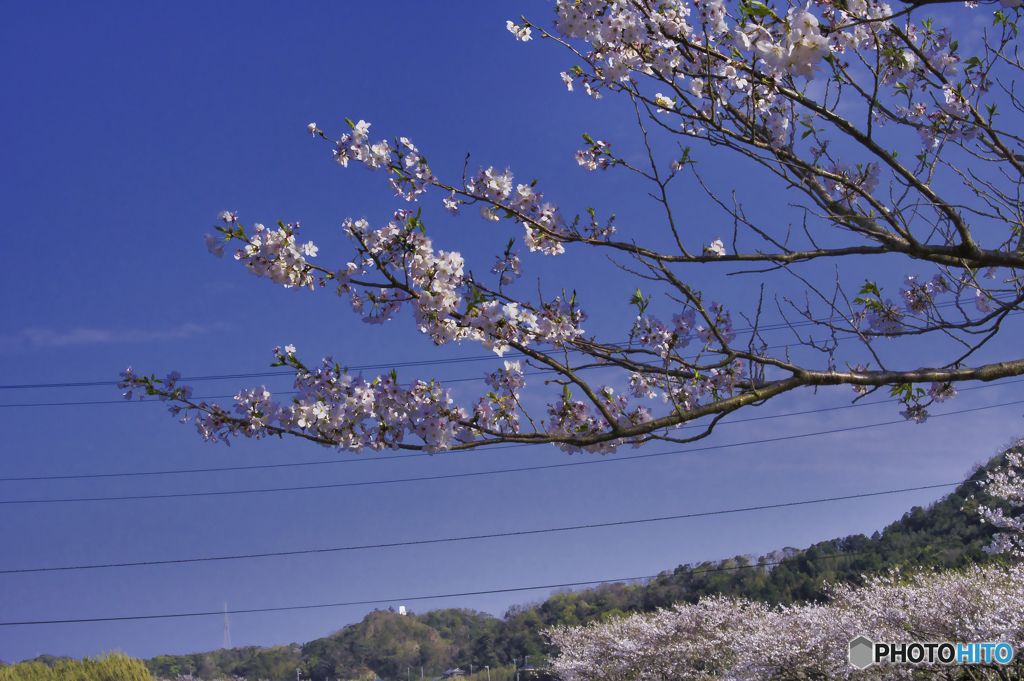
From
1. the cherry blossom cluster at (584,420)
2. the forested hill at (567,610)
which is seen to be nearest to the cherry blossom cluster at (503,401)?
the cherry blossom cluster at (584,420)

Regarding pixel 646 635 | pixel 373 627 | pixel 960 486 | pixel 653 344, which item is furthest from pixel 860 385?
pixel 373 627

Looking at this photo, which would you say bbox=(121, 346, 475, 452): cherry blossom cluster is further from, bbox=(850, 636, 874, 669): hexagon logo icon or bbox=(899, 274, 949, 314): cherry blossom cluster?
bbox=(850, 636, 874, 669): hexagon logo icon

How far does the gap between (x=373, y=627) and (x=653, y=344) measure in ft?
162

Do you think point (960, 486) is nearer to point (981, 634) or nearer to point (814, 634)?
point (814, 634)

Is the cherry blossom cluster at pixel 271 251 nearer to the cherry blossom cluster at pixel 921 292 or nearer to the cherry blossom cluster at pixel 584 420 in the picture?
the cherry blossom cluster at pixel 584 420

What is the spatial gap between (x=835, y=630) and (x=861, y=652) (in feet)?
4.29

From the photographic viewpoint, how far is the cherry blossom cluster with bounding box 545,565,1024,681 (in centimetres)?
1034

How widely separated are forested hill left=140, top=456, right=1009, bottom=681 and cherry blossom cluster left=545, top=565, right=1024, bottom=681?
3763mm

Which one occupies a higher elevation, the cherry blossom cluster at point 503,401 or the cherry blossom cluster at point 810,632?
the cherry blossom cluster at point 503,401

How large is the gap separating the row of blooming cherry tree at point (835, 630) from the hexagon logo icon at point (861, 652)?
0.84 ft

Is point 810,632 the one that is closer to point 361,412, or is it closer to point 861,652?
point 861,652

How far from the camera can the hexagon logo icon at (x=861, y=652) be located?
10984 mm

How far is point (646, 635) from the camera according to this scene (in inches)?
736

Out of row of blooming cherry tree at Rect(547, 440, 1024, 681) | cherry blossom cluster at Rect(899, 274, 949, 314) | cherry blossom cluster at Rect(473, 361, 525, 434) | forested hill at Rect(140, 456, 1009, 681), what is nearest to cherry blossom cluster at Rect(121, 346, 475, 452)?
cherry blossom cluster at Rect(473, 361, 525, 434)
